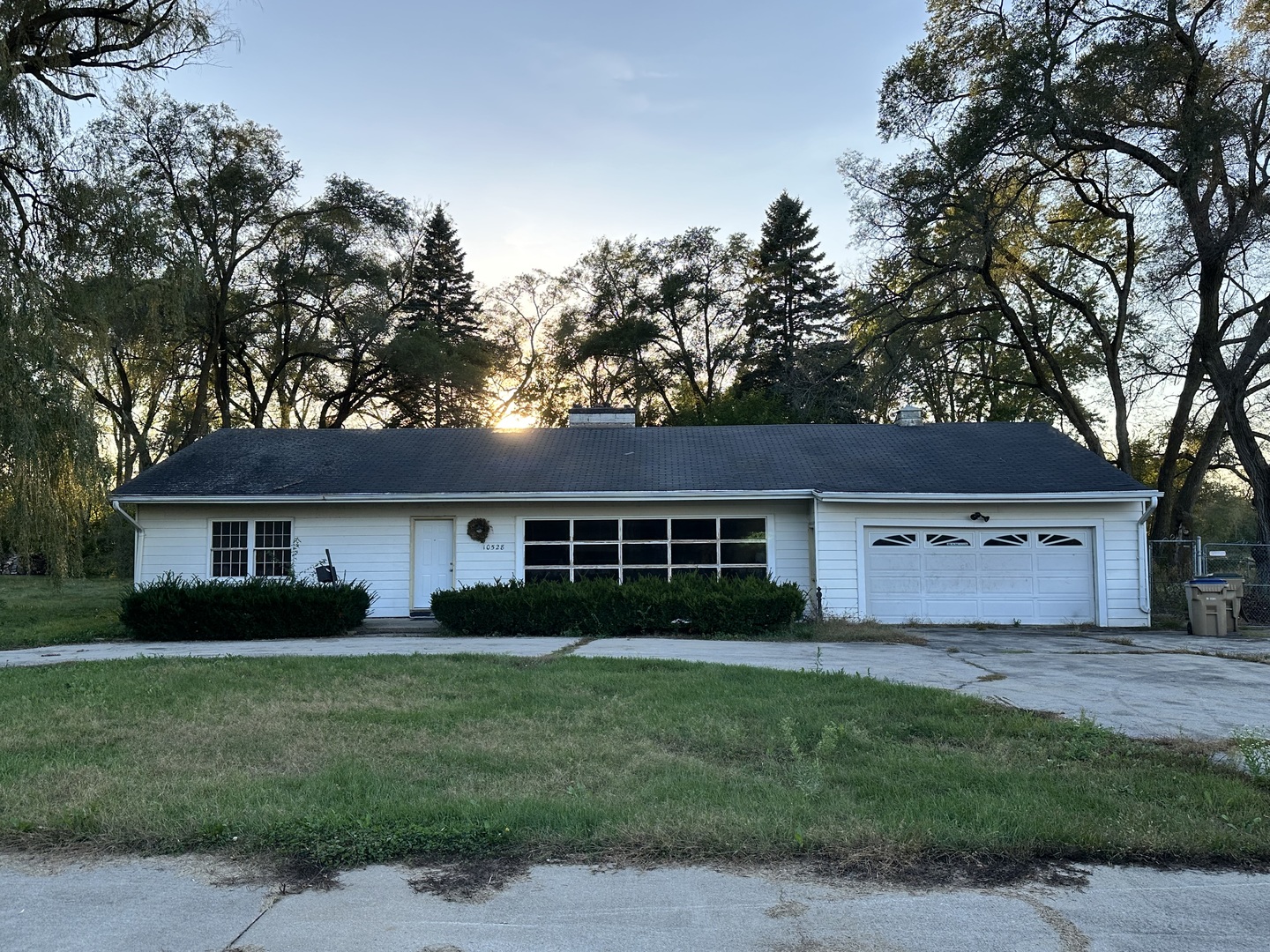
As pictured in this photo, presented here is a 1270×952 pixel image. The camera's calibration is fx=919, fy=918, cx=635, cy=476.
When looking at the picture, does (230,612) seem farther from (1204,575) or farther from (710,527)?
(1204,575)

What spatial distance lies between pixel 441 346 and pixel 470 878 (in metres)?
31.0

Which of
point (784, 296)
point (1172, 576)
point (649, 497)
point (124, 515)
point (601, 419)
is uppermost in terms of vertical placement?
point (784, 296)

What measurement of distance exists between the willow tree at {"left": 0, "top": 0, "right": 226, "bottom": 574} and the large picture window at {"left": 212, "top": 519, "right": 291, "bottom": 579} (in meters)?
4.89

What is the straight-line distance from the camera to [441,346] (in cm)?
3375

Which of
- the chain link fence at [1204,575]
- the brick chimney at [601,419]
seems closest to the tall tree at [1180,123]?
the chain link fence at [1204,575]

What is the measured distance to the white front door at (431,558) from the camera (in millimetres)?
17156

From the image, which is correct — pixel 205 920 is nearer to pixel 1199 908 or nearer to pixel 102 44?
pixel 1199 908

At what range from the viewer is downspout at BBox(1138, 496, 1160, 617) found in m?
16.4

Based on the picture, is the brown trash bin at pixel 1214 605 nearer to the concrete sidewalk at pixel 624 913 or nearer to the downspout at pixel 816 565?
the downspout at pixel 816 565

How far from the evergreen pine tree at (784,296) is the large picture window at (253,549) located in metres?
22.9

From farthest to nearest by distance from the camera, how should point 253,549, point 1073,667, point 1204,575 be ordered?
point 253,549
point 1204,575
point 1073,667

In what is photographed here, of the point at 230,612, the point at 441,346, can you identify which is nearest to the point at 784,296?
the point at 441,346

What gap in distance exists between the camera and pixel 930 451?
1889 cm

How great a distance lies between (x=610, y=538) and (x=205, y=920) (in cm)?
1365
